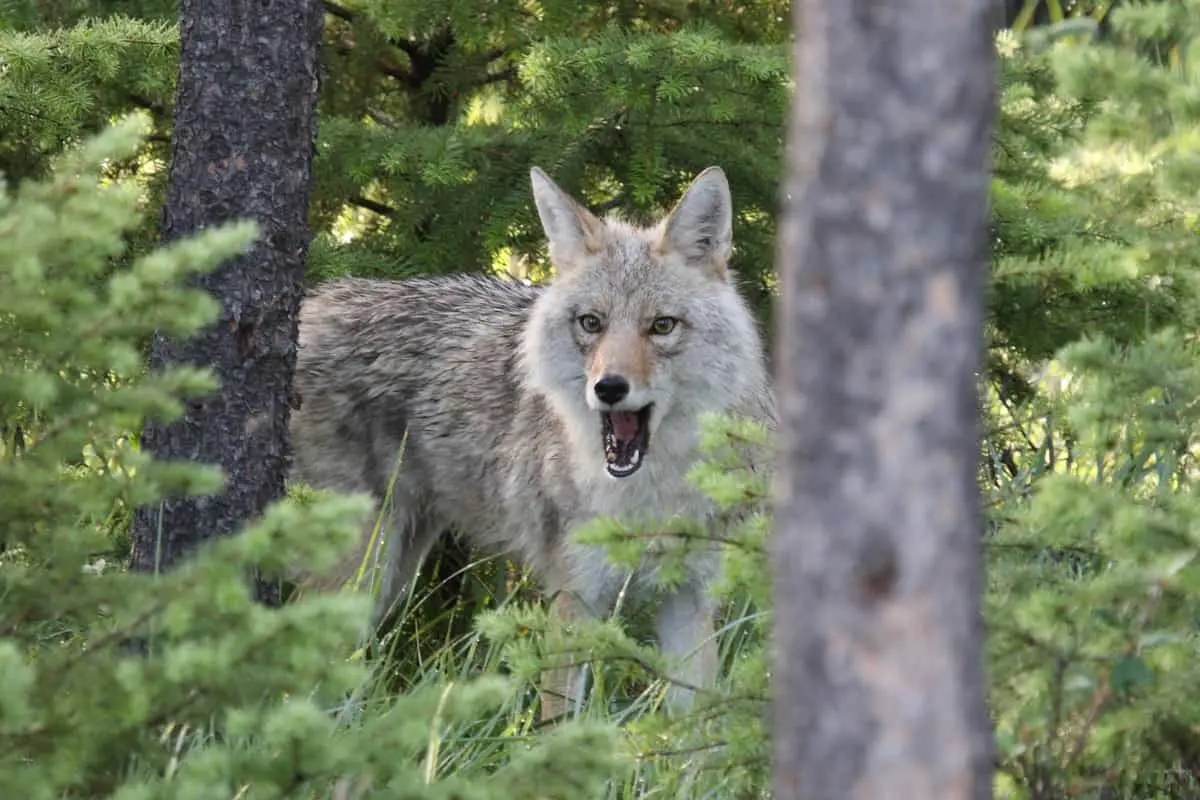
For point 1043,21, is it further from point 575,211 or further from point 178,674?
point 178,674

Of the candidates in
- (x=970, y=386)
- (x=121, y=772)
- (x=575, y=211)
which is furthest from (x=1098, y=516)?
(x=575, y=211)

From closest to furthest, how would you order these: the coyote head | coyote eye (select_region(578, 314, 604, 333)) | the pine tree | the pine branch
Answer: the pine tree → the coyote head → coyote eye (select_region(578, 314, 604, 333)) → the pine branch

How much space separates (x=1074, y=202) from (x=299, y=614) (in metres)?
2.13

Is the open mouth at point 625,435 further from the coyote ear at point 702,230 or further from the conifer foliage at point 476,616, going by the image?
the conifer foliage at point 476,616

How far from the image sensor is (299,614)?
9.03 feet

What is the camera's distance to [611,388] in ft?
18.9

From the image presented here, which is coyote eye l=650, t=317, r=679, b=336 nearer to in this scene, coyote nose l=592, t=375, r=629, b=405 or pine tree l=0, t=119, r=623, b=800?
coyote nose l=592, t=375, r=629, b=405

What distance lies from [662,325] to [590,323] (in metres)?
0.29

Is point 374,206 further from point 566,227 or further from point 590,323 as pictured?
point 590,323

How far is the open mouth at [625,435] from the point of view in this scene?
19.8 feet

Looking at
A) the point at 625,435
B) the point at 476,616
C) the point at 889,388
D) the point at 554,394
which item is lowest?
the point at 476,616

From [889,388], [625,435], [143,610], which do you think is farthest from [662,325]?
[889,388]

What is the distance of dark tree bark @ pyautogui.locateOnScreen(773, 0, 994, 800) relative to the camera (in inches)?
75.9

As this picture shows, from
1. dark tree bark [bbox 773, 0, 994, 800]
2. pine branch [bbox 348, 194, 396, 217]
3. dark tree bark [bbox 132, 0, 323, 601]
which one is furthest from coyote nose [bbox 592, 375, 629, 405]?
dark tree bark [bbox 773, 0, 994, 800]
